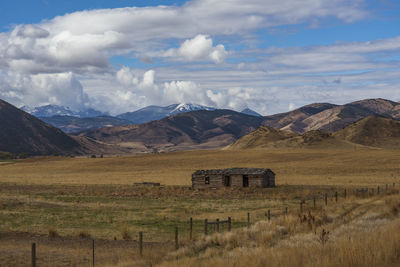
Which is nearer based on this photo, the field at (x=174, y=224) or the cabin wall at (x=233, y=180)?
the field at (x=174, y=224)

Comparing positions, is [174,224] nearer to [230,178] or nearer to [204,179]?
[204,179]

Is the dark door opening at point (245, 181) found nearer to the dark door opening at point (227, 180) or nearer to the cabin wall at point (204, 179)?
the dark door opening at point (227, 180)

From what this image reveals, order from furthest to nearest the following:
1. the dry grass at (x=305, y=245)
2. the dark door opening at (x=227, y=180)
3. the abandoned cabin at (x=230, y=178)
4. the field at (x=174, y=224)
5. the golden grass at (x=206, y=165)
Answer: the golden grass at (x=206, y=165) → the dark door opening at (x=227, y=180) → the abandoned cabin at (x=230, y=178) → the field at (x=174, y=224) → the dry grass at (x=305, y=245)

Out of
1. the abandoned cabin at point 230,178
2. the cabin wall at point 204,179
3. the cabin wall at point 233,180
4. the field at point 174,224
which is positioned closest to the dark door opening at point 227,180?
the abandoned cabin at point 230,178

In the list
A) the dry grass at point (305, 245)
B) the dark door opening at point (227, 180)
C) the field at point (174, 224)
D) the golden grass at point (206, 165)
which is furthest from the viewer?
the golden grass at point (206, 165)

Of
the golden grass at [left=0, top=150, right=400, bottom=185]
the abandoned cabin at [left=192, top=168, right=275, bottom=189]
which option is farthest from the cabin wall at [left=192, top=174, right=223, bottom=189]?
the golden grass at [left=0, top=150, right=400, bottom=185]

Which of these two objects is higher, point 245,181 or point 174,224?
point 245,181

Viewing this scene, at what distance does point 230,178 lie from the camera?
206 feet

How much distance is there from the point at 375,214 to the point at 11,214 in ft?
83.1

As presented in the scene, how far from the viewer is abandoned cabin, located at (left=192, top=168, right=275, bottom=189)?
6147 cm

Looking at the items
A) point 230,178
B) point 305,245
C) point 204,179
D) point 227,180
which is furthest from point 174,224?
point 227,180

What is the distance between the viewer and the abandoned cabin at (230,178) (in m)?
61.5

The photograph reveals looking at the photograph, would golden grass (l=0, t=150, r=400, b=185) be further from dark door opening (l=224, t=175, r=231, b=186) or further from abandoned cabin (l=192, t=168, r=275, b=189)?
dark door opening (l=224, t=175, r=231, b=186)

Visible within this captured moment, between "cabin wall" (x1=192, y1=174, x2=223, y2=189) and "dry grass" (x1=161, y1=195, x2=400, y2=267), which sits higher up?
"dry grass" (x1=161, y1=195, x2=400, y2=267)
